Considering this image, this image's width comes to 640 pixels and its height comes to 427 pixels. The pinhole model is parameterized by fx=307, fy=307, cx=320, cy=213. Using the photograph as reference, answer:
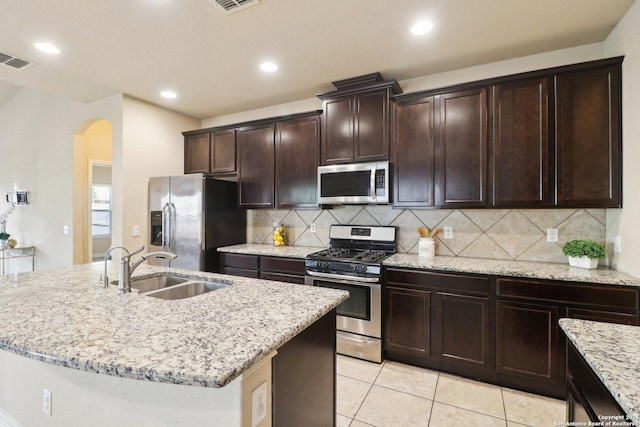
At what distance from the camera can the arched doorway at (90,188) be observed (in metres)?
4.38

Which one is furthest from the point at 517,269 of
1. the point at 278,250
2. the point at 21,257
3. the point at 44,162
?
the point at 21,257

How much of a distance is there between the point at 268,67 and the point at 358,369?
2848mm

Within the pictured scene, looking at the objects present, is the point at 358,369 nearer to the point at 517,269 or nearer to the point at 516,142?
the point at 517,269

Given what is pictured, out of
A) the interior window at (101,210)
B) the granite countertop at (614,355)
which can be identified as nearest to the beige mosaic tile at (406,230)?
the granite countertop at (614,355)

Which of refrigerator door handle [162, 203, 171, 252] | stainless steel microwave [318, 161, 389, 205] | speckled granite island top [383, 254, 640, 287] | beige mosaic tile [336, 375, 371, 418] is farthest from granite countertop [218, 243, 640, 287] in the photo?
refrigerator door handle [162, 203, 171, 252]

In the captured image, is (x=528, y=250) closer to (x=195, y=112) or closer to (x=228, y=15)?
(x=228, y=15)

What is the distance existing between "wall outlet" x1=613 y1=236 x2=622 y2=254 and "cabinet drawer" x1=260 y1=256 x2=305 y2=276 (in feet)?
8.25

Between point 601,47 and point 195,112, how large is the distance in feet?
14.2

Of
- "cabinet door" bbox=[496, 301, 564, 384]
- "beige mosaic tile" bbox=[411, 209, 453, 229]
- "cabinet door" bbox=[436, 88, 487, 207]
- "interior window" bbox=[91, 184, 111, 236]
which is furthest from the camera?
"interior window" bbox=[91, 184, 111, 236]

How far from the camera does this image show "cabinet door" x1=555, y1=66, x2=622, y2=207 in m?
2.19

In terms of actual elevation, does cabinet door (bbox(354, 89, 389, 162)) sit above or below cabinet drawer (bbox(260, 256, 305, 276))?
above

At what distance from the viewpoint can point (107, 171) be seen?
544 cm

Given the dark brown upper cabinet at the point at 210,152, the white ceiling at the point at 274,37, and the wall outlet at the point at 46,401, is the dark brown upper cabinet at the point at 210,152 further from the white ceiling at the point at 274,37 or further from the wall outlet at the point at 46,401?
the wall outlet at the point at 46,401

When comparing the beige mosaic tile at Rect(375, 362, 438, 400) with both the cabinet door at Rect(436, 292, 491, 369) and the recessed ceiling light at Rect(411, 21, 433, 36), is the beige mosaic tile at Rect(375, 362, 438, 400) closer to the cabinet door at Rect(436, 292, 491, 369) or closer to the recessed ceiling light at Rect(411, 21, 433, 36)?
the cabinet door at Rect(436, 292, 491, 369)
